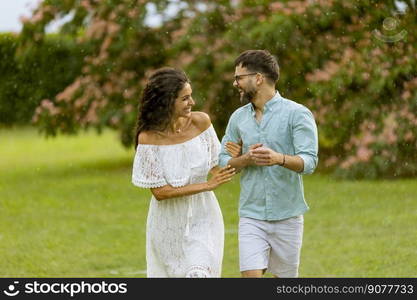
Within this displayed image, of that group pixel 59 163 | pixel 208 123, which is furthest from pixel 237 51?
pixel 208 123

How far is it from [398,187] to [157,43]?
6.18m

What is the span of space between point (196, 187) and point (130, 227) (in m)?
6.06

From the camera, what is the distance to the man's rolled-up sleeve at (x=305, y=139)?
5.05 metres

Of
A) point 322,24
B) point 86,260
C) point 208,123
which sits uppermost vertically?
point 322,24

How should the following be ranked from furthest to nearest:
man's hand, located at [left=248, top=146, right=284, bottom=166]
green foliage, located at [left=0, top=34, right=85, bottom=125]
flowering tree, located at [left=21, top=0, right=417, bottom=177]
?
green foliage, located at [left=0, top=34, right=85, bottom=125]
flowering tree, located at [left=21, top=0, right=417, bottom=177]
man's hand, located at [left=248, top=146, right=284, bottom=166]

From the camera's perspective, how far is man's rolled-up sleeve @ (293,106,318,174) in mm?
5047

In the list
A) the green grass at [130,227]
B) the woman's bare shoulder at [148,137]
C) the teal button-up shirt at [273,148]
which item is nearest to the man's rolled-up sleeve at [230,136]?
the teal button-up shirt at [273,148]

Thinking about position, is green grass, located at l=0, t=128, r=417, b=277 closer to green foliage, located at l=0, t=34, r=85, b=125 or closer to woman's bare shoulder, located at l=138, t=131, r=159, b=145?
green foliage, located at l=0, t=34, r=85, b=125

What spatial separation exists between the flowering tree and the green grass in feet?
2.48

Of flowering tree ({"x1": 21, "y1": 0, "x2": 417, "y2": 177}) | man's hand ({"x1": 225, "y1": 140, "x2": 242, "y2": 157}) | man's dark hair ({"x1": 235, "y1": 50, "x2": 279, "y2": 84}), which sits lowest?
man's hand ({"x1": 225, "y1": 140, "x2": 242, "y2": 157})

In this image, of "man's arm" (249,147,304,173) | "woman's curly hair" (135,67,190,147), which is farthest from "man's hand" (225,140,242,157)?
"woman's curly hair" (135,67,190,147)

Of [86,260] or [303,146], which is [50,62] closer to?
[86,260]

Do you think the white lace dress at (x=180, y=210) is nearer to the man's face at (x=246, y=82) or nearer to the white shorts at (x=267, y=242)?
the white shorts at (x=267, y=242)

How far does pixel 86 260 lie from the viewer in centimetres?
920
